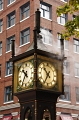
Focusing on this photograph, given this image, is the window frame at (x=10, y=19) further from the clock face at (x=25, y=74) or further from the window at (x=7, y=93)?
the clock face at (x=25, y=74)

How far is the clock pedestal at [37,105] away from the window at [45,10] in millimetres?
23135

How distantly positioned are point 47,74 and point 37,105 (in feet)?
1.80

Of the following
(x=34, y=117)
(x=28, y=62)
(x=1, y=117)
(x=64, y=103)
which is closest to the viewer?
(x=34, y=117)

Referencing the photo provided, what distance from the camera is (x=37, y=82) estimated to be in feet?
14.6

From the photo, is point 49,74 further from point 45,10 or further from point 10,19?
point 10,19

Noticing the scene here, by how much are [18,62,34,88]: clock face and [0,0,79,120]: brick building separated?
21134 mm

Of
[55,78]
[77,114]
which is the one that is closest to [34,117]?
[55,78]

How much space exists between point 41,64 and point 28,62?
0.24 meters

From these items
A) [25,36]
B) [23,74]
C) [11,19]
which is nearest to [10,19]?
[11,19]

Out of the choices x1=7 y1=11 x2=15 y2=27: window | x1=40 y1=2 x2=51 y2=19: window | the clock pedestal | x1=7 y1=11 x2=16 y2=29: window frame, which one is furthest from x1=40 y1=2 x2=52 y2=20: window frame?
the clock pedestal

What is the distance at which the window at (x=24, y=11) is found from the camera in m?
27.9

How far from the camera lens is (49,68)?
4770 mm

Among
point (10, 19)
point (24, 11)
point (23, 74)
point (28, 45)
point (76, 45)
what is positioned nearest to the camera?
point (23, 74)

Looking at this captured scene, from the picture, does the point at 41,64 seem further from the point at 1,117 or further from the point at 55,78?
the point at 1,117
